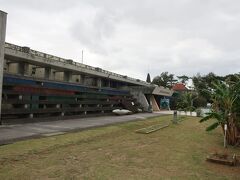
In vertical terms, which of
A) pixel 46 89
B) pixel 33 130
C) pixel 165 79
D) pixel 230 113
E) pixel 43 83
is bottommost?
pixel 33 130

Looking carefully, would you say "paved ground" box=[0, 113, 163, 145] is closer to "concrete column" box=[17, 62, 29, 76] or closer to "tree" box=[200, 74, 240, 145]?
"concrete column" box=[17, 62, 29, 76]

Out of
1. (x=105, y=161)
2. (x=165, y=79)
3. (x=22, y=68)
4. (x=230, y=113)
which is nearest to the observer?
(x=105, y=161)

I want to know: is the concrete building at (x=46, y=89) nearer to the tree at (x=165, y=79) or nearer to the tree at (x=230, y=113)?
the tree at (x=230, y=113)

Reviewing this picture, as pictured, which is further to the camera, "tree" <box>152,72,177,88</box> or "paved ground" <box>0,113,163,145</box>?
"tree" <box>152,72,177,88</box>

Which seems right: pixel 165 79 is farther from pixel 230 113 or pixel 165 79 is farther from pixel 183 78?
pixel 230 113

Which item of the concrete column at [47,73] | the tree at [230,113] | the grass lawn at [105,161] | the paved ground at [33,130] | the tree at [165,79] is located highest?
the tree at [165,79]

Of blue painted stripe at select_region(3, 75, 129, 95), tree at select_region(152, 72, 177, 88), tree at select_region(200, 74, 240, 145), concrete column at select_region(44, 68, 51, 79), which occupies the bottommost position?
tree at select_region(200, 74, 240, 145)

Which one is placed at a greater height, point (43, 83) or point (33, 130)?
point (43, 83)

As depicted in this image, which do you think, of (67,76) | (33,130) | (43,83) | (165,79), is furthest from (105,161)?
(165,79)

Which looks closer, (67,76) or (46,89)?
(46,89)

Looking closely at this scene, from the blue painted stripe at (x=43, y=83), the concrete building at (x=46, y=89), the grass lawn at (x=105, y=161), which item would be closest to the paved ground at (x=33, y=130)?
the grass lawn at (x=105, y=161)

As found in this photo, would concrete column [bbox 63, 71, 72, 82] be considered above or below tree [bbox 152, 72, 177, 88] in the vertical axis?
below

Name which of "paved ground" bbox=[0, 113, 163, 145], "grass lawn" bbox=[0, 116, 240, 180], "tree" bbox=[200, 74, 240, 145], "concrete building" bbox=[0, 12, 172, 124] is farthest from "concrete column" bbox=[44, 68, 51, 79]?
"tree" bbox=[200, 74, 240, 145]

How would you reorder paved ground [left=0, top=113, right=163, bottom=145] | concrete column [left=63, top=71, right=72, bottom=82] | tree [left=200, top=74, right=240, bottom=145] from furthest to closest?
concrete column [left=63, top=71, right=72, bottom=82]
tree [left=200, top=74, right=240, bottom=145]
paved ground [left=0, top=113, right=163, bottom=145]
